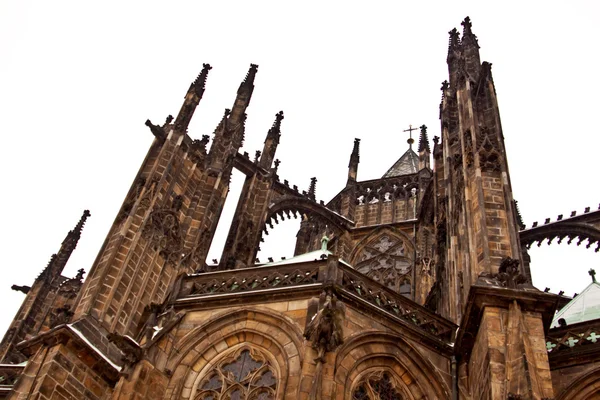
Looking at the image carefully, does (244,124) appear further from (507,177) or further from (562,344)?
(562,344)

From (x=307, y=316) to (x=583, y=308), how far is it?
717cm

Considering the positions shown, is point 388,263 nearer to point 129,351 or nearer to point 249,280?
point 249,280

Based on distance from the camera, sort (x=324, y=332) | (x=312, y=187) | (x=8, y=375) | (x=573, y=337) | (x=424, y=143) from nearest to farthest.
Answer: (x=324, y=332)
(x=573, y=337)
(x=8, y=375)
(x=312, y=187)
(x=424, y=143)

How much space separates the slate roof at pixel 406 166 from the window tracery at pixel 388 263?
5.53m

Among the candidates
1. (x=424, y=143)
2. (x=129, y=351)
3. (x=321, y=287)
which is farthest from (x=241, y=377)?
(x=424, y=143)

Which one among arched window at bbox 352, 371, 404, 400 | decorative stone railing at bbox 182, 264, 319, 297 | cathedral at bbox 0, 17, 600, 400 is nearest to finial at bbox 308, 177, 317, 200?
cathedral at bbox 0, 17, 600, 400

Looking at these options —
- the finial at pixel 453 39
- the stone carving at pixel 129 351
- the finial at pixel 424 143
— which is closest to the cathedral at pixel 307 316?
the stone carving at pixel 129 351

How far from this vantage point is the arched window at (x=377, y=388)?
492 inches

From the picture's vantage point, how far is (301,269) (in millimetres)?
14211

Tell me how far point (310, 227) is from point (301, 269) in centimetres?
1501

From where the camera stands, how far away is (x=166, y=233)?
1789cm

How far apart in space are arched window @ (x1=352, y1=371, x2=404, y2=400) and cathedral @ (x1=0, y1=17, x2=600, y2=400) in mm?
26

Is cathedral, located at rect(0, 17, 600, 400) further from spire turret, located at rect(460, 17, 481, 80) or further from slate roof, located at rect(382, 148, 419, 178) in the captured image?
slate roof, located at rect(382, 148, 419, 178)

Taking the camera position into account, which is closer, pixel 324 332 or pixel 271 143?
pixel 324 332
